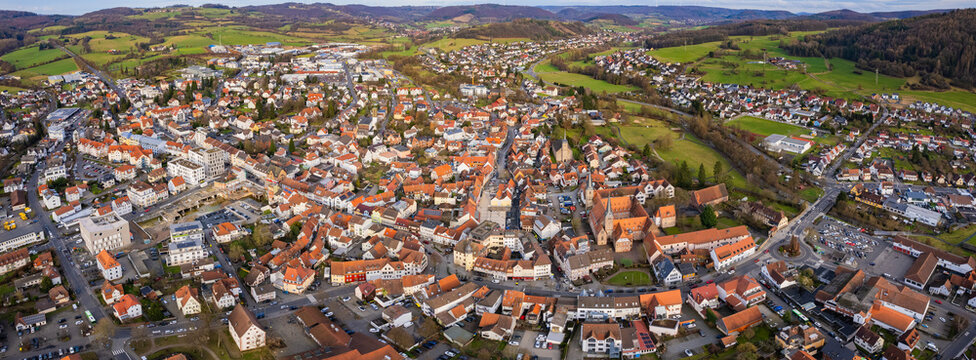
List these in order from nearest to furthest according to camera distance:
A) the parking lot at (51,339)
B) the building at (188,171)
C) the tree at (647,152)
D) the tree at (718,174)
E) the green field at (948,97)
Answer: the parking lot at (51,339) < the tree at (718,174) < the building at (188,171) < the tree at (647,152) < the green field at (948,97)

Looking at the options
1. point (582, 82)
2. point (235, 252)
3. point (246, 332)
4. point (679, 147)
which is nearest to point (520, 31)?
point (582, 82)

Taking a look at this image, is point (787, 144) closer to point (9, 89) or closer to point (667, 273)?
point (667, 273)

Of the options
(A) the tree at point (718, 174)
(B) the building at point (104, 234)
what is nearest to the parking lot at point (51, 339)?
(B) the building at point (104, 234)

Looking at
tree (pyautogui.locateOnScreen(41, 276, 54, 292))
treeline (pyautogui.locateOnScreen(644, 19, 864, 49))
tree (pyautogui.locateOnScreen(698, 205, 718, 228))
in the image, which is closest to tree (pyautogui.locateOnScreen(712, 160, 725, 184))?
tree (pyautogui.locateOnScreen(698, 205, 718, 228))

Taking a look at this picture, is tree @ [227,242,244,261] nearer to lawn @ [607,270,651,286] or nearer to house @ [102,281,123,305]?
house @ [102,281,123,305]

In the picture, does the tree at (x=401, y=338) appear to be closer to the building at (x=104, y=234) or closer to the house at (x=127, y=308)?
the house at (x=127, y=308)
